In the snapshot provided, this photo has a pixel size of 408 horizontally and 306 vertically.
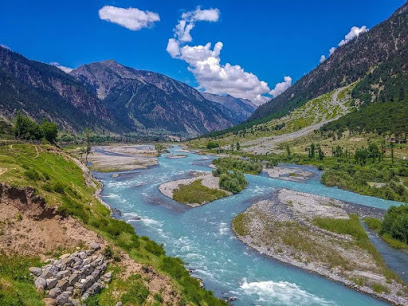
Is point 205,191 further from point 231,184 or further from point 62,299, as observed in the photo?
point 62,299

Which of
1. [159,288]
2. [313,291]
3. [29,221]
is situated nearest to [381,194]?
[313,291]

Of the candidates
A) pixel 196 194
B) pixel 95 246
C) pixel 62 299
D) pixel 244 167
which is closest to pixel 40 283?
pixel 62 299

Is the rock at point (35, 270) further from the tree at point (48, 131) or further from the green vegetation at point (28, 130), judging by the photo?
the tree at point (48, 131)

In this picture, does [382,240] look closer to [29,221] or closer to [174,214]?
[174,214]

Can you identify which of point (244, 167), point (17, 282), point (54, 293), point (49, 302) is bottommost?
point (244, 167)

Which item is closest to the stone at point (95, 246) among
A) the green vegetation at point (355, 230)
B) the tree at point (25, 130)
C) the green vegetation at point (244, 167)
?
the green vegetation at point (355, 230)

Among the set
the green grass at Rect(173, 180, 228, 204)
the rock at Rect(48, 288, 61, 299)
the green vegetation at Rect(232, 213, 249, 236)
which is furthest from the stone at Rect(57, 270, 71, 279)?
the green grass at Rect(173, 180, 228, 204)

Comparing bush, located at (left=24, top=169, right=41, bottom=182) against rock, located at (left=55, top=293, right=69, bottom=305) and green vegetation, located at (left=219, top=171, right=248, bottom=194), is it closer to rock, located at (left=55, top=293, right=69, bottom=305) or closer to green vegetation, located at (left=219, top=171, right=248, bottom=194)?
A: rock, located at (left=55, top=293, right=69, bottom=305)
